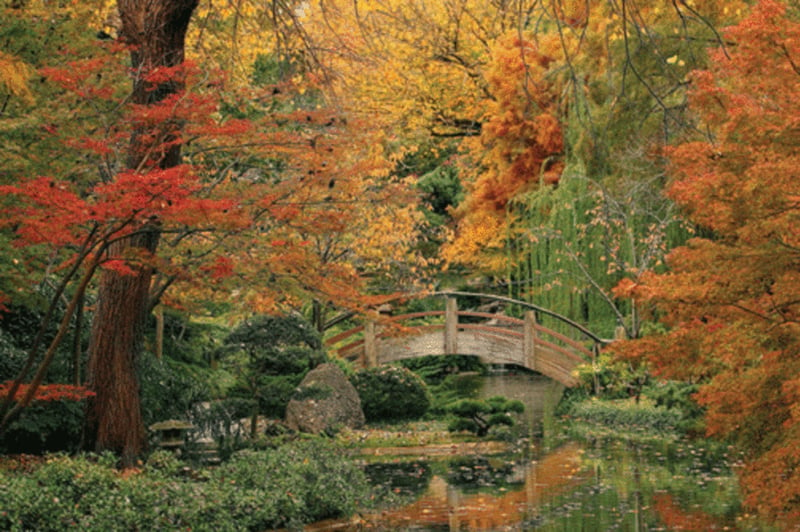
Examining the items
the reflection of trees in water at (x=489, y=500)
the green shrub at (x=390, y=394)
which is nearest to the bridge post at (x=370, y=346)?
the green shrub at (x=390, y=394)

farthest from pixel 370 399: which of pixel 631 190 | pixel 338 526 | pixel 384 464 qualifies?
pixel 338 526

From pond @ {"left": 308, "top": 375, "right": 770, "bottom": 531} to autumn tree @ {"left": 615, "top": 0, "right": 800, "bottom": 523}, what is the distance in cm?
188

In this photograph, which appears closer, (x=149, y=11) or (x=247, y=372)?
(x=149, y=11)

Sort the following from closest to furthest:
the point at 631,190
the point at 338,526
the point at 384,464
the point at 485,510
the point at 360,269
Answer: the point at 338,526 < the point at 485,510 < the point at 384,464 < the point at 631,190 < the point at 360,269

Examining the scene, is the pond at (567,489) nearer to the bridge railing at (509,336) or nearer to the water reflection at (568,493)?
the water reflection at (568,493)

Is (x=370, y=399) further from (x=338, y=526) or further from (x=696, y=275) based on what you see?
(x=696, y=275)

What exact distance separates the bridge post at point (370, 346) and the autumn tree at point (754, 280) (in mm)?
13296

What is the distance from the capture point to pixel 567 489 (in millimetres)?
12828

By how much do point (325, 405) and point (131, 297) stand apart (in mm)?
8506

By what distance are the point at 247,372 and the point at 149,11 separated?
9.57m

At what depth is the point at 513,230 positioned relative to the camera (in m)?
24.3

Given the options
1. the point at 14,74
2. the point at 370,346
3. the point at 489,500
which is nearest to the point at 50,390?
the point at 14,74

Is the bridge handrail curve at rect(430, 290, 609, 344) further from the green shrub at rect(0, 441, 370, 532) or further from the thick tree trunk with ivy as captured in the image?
the thick tree trunk with ivy

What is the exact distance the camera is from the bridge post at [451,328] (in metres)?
23.1
